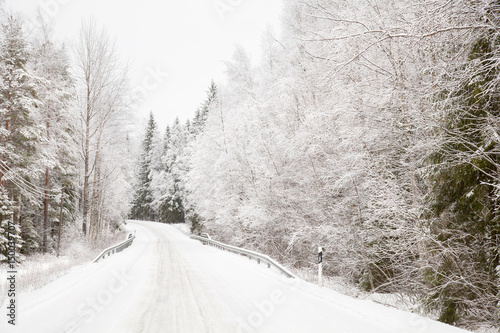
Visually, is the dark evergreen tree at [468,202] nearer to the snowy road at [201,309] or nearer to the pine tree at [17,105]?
the snowy road at [201,309]

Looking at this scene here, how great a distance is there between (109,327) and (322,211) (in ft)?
25.1

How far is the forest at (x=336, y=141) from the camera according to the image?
442 cm

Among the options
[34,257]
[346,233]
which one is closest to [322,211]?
[346,233]

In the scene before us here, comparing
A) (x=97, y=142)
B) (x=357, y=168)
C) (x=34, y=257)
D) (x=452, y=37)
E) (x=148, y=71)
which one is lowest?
(x=34, y=257)

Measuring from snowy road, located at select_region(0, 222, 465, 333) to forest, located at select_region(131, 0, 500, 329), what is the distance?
151 cm

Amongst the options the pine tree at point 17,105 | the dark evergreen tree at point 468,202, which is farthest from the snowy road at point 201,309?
the pine tree at point 17,105

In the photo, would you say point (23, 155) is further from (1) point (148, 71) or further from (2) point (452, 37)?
(2) point (452, 37)

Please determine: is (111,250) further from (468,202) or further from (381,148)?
(468,202)

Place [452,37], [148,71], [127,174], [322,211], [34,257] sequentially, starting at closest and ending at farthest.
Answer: [452,37], [322,211], [34,257], [148,71], [127,174]

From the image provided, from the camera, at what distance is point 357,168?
7.41 meters

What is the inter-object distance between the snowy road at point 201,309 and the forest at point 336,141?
1.58 m

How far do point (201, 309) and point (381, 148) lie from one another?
5.47 meters

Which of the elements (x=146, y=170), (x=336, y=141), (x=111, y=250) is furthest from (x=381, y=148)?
(x=146, y=170)

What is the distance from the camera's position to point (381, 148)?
22.7 ft
